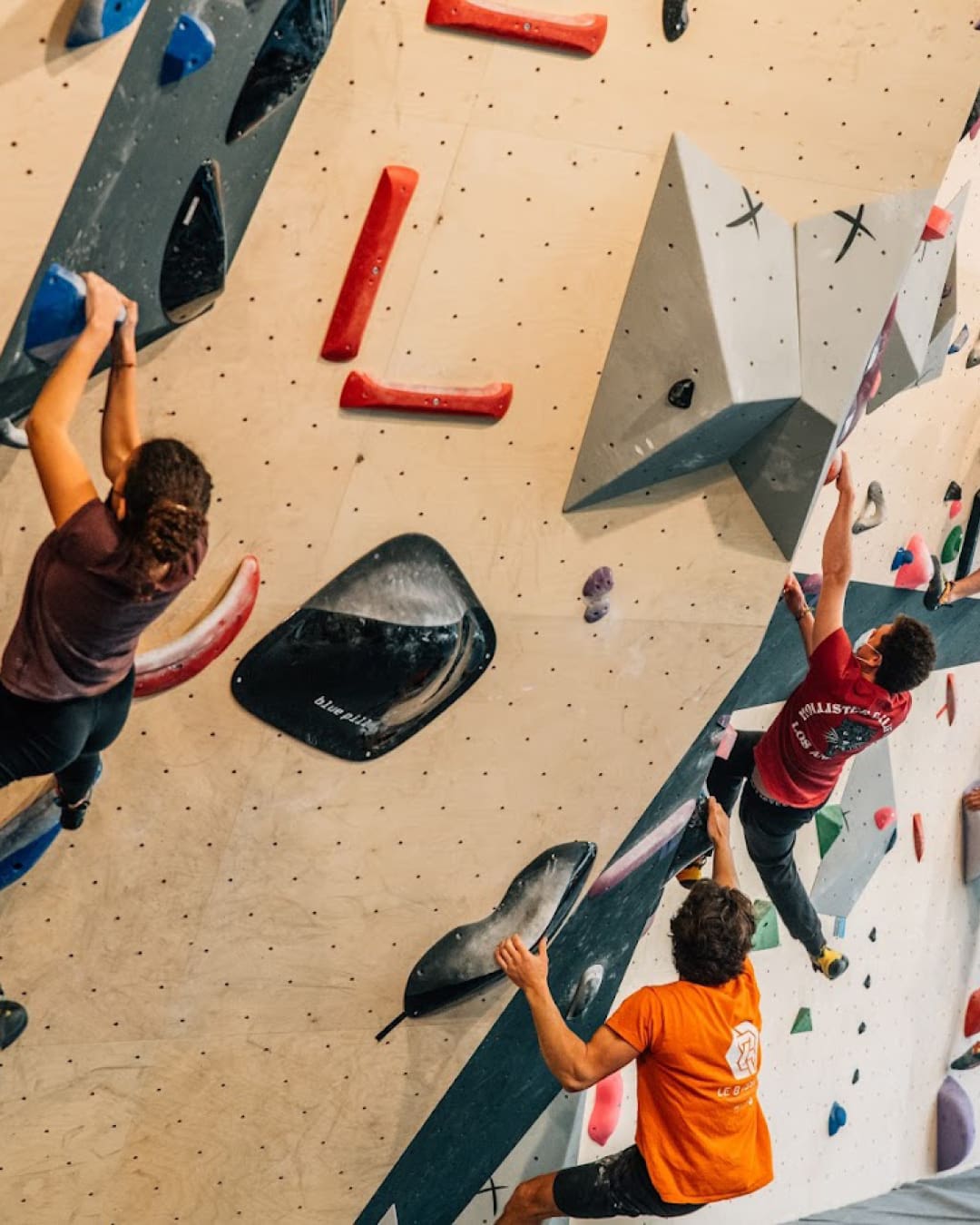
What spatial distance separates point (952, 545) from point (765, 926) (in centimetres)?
145

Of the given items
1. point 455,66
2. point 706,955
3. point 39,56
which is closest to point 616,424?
point 455,66

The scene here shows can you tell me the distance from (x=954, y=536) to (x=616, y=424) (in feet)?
7.10

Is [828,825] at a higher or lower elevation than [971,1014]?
higher

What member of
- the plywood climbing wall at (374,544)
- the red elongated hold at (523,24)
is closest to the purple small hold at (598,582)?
the plywood climbing wall at (374,544)

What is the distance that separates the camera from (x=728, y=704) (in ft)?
13.0

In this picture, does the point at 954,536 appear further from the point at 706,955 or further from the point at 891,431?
the point at 706,955

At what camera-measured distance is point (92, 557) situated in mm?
2412

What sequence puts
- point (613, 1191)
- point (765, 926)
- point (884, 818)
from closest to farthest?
point (613, 1191)
point (765, 926)
point (884, 818)

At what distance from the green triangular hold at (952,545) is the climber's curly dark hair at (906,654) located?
1.31m

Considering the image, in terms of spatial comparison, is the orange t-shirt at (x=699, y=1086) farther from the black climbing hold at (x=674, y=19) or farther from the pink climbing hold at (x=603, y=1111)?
the black climbing hold at (x=674, y=19)

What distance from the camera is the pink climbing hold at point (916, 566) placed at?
4828 millimetres

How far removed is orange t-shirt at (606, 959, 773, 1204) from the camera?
325cm

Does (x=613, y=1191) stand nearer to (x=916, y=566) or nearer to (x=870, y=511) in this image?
(x=870, y=511)

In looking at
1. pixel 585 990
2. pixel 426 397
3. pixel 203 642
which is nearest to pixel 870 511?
pixel 585 990
